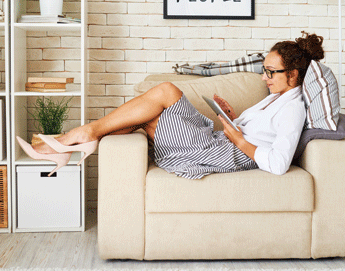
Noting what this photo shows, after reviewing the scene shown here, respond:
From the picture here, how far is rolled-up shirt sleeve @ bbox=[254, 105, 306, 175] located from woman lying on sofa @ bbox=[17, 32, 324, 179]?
0.01m

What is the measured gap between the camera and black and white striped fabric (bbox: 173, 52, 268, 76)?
257 centimetres

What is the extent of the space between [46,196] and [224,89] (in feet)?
4.13

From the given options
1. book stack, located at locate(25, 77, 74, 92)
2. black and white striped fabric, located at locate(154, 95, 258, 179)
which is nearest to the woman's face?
black and white striped fabric, located at locate(154, 95, 258, 179)

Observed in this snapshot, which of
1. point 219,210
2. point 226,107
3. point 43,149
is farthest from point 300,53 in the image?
point 43,149

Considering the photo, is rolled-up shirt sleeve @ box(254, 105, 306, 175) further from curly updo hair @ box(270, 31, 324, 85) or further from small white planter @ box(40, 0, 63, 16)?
small white planter @ box(40, 0, 63, 16)

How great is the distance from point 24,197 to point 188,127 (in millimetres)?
1087

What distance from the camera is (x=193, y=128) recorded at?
6.64 ft

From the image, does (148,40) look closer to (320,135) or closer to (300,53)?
(300,53)

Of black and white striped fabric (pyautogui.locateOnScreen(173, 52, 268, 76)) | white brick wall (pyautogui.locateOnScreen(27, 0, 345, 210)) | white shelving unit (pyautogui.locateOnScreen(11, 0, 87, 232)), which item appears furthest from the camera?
white brick wall (pyautogui.locateOnScreen(27, 0, 345, 210))

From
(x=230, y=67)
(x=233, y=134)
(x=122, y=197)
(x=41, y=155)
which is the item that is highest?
(x=230, y=67)

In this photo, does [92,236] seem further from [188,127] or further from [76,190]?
[188,127]

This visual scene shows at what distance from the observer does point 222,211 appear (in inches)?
72.1

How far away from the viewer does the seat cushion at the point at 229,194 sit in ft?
5.95

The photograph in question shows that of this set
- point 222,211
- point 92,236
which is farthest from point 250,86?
point 92,236
